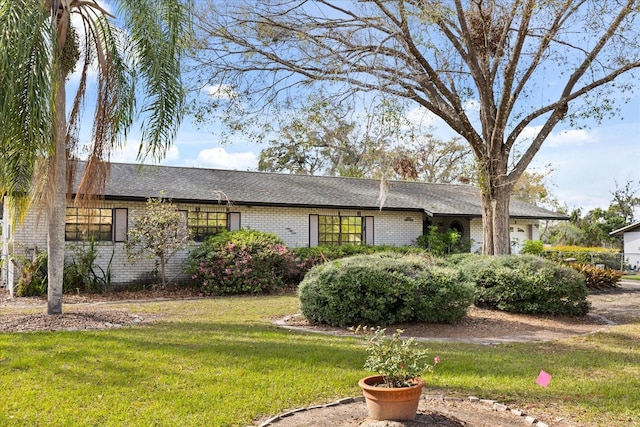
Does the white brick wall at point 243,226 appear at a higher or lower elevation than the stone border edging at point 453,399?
higher

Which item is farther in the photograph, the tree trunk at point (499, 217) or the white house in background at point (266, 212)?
the white house in background at point (266, 212)

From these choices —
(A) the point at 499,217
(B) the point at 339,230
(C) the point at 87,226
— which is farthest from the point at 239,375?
(B) the point at 339,230

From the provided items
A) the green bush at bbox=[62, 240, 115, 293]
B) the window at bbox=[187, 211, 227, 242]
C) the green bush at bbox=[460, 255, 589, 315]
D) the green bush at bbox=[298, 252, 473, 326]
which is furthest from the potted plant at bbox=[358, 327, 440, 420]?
the window at bbox=[187, 211, 227, 242]

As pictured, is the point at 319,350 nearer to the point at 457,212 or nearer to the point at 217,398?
the point at 217,398

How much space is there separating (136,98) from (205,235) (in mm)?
8114

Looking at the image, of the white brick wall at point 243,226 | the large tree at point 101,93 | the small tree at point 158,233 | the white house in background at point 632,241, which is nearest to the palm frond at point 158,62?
the large tree at point 101,93

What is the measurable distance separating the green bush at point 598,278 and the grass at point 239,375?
9.93 meters

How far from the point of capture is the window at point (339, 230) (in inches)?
793

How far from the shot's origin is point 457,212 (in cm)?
2145

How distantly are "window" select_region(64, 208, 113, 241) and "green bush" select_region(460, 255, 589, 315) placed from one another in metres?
10.7

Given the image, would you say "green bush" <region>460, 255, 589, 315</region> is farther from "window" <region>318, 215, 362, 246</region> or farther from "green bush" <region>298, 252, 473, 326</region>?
"window" <region>318, 215, 362, 246</region>

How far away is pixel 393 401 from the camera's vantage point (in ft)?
14.4

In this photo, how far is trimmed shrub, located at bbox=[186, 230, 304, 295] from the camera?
15938 mm

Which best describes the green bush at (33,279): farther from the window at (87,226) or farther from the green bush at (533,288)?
the green bush at (533,288)
